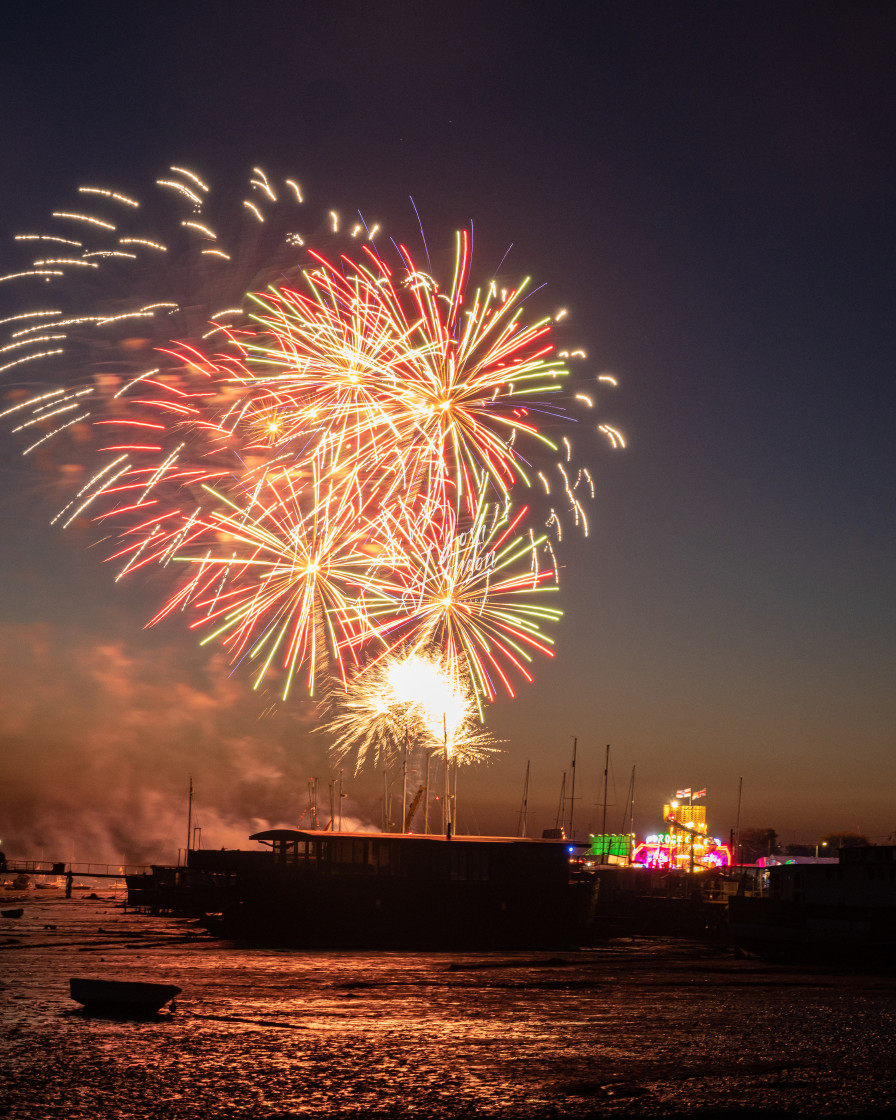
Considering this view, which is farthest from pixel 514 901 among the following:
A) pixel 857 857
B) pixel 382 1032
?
pixel 382 1032

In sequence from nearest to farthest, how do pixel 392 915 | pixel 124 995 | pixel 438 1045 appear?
1. pixel 438 1045
2. pixel 124 995
3. pixel 392 915

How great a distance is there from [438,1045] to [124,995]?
848 centimetres

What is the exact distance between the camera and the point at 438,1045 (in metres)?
23.9

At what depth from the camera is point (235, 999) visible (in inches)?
1206

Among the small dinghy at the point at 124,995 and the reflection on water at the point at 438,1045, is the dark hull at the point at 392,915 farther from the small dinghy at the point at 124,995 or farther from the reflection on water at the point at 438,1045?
the small dinghy at the point at 124,995

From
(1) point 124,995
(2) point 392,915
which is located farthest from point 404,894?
(1) point 124,995

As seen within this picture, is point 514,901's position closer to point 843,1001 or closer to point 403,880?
point 403,880

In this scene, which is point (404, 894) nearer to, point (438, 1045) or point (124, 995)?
point (124, 995)

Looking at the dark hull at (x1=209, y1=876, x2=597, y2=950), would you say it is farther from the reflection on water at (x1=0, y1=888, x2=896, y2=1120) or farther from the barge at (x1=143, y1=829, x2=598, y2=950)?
the reflection on water at (x1=0, y1=888, x2=896, y2=1120)

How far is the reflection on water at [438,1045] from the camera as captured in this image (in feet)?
61.2

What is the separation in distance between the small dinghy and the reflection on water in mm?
542

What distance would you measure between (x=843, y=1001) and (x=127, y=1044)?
2518 cm

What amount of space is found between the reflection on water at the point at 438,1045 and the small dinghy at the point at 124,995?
0.54 m

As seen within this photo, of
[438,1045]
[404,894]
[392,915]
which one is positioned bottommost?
[392,915]
